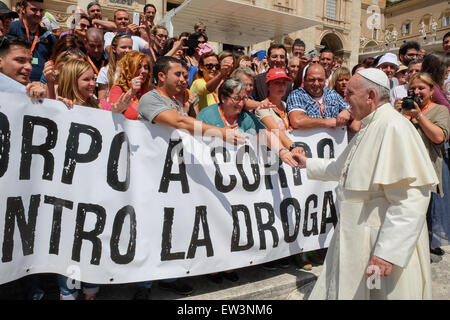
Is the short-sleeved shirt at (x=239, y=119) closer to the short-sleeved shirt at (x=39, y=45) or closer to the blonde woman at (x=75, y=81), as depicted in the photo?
the blonde woman at (x=75, y=81)

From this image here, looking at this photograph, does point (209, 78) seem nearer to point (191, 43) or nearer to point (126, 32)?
point (191, 43)

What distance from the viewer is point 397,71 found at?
5855 millimetres

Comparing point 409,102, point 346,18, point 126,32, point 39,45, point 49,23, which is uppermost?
point 346,18

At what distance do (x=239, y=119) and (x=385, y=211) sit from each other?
1.77 metres

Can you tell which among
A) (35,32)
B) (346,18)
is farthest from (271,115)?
(346,18)

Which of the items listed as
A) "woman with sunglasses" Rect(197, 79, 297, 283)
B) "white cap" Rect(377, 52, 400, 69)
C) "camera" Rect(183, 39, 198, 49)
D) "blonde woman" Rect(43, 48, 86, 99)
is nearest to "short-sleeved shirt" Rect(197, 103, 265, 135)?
"woman with sunglasses" Rect(197, 79, 297, 283)

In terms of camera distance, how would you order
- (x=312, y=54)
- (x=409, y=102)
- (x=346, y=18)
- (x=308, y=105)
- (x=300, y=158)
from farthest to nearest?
(x=346, y=18)
(x=312, y=54)
(x=308, y=105)
(x=409, y=102)
(x=300, y=158)

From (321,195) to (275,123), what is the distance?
977 millimetres

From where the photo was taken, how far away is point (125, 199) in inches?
105

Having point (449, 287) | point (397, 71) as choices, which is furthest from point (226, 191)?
point (397, 71)

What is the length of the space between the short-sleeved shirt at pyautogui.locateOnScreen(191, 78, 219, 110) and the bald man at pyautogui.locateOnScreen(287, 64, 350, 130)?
111 centimetres

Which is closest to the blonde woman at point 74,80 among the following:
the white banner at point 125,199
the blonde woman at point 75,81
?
the blonde woman at point 75,81

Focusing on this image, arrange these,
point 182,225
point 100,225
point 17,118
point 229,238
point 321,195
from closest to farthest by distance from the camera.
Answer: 1. point 17,118
2. point 100,225
3. point 182,225
4. point 229,238
5. point 321,195

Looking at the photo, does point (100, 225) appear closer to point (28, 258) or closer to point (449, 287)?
point (28, 258)
